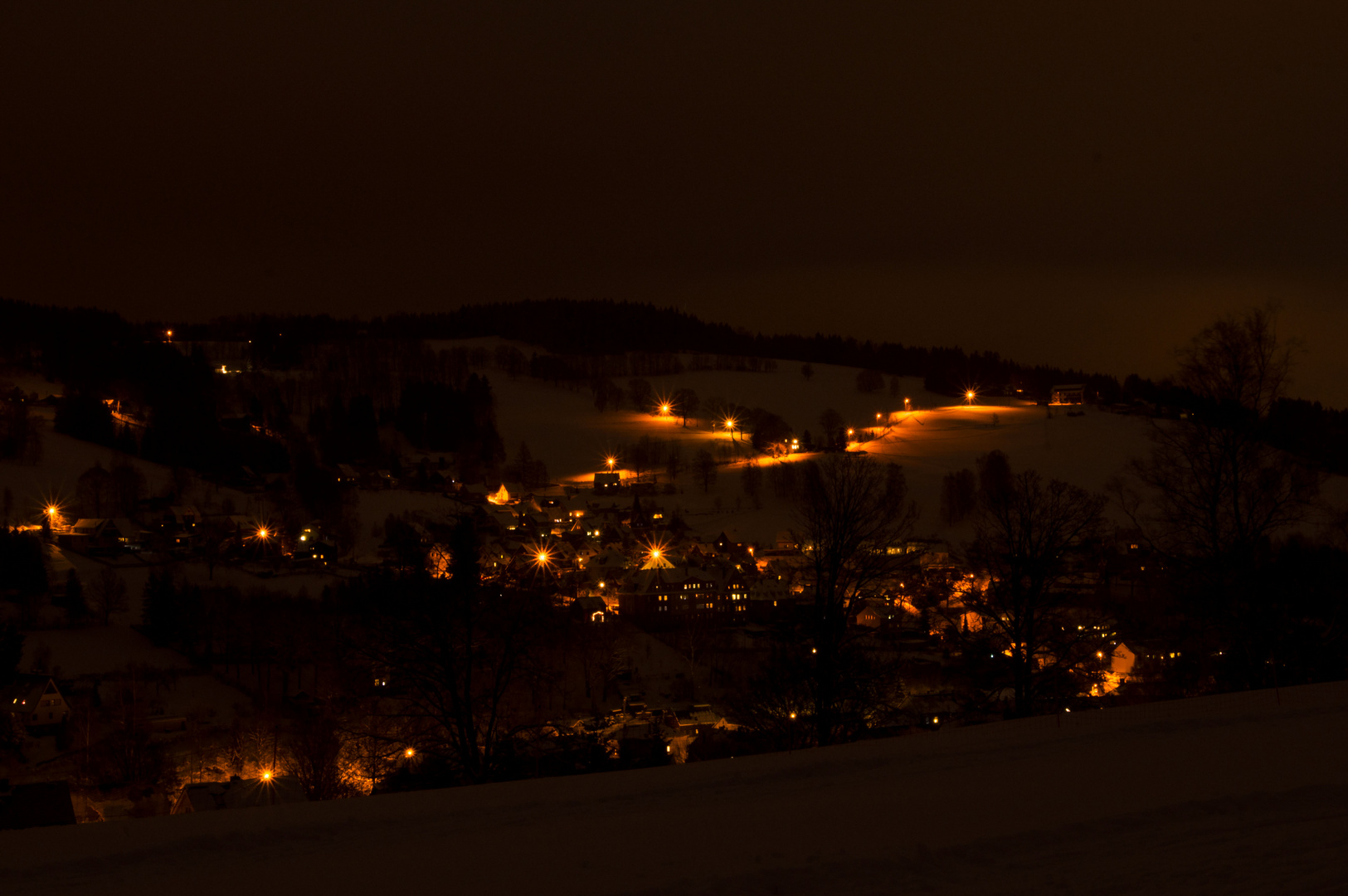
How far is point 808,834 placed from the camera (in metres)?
4.13

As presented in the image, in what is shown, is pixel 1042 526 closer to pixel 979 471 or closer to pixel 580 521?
pixel 580 521

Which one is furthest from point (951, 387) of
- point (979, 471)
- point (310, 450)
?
point (310, 450)

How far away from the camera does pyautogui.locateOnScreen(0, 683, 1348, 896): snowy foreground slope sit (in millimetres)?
3629

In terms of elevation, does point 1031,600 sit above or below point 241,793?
above

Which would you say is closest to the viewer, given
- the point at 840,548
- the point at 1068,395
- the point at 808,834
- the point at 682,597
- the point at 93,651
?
the point at 808,834

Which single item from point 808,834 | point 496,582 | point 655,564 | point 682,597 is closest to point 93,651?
point 682,597

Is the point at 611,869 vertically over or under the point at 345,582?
over

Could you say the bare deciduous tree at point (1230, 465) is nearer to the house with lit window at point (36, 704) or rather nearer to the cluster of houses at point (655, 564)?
the cluster of houses at point (655, 564)

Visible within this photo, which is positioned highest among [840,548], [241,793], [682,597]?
[840,548]

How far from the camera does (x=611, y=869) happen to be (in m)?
3.76

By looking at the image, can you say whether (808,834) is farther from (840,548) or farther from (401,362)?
(401,362)

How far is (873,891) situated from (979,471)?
48.3 meters

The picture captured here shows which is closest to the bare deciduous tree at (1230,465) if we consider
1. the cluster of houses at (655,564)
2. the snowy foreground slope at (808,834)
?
the snowy foreground slope at (808,834)

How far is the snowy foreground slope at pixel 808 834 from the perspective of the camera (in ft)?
11.9
